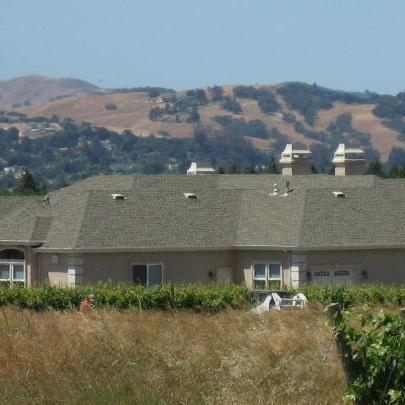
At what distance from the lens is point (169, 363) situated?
13.3 metres

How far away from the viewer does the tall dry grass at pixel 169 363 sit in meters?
12.7

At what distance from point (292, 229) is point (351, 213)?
2301mm

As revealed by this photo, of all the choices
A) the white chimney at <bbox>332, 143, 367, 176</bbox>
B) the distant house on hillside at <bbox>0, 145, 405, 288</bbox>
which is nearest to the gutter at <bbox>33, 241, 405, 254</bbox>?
the distant house on hillside at <bbox>0, 145, 405, 288</bbox>

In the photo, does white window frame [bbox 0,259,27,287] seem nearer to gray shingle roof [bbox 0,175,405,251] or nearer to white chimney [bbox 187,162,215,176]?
gray shingle roof [bbox 0,175,405,251]

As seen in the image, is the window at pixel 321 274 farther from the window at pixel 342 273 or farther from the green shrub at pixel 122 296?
the green shrub at pixel 122 296

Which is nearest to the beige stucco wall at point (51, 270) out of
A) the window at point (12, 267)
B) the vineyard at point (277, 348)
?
the window at point (12, 267)

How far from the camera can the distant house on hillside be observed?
41844 mm

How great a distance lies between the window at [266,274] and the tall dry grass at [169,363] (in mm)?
27004

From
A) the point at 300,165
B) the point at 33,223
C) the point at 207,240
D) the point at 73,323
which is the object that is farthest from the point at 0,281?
the point at 73,323

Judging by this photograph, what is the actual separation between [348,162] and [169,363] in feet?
138

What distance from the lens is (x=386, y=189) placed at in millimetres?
45938

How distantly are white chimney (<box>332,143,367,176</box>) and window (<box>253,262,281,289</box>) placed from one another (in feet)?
41.7

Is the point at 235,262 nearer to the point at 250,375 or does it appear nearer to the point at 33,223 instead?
the point at 33,223

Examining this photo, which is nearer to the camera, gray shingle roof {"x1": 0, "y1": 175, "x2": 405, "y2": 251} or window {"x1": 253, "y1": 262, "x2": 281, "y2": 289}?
window {"x1": 253, "y1": 262, "x2": 281, "y2": 289}
